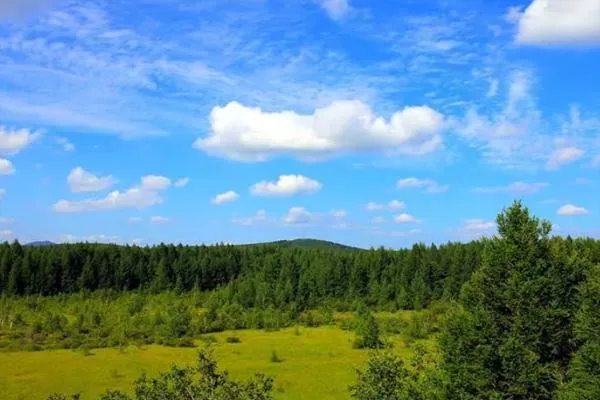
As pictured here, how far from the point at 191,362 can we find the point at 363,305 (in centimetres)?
5103

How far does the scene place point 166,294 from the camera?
113m

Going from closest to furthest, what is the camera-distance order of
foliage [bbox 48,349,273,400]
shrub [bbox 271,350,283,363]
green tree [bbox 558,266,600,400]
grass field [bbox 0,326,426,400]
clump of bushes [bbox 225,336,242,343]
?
1. foliage [bbox 48,349,273,400]
2. green tree [bbox 558,266,600,400]
3. grass field [bbox 0,326,426,400]
4. shrub [bbox 271,350,283,363]
5. clump of bushes [bbox 225,336,242,343]

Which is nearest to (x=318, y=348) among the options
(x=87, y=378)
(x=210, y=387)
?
(x=87, y=378)

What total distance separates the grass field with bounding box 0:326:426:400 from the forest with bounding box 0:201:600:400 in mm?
4051

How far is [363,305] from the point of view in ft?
346

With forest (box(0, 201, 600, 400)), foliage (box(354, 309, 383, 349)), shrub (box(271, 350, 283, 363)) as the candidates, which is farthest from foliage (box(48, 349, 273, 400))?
foliage (box(354, 309, 383, 349))

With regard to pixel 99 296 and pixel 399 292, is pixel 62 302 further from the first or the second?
pixel 399 292

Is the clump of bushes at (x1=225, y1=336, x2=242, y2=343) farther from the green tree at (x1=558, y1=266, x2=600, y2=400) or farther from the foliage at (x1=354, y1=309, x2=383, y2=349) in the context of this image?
the green tree at (x1=558, y1=266, x2=600, y2=400)

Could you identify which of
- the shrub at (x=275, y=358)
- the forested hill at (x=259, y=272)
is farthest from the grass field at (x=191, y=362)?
the forested hill at (x=259, y=272)

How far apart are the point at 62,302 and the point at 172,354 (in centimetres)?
4365

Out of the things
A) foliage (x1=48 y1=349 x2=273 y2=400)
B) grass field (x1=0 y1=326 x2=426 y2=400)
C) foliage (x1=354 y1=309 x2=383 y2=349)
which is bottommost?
grass field (x1=0 y1=326 x2=426 y2=400)

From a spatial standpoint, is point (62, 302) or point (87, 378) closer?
point (87, 378)

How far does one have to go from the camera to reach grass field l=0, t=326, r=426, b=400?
47719mm

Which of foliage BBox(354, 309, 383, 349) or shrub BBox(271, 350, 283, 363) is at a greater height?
foliage BBox(354, 309, 383, 349)
